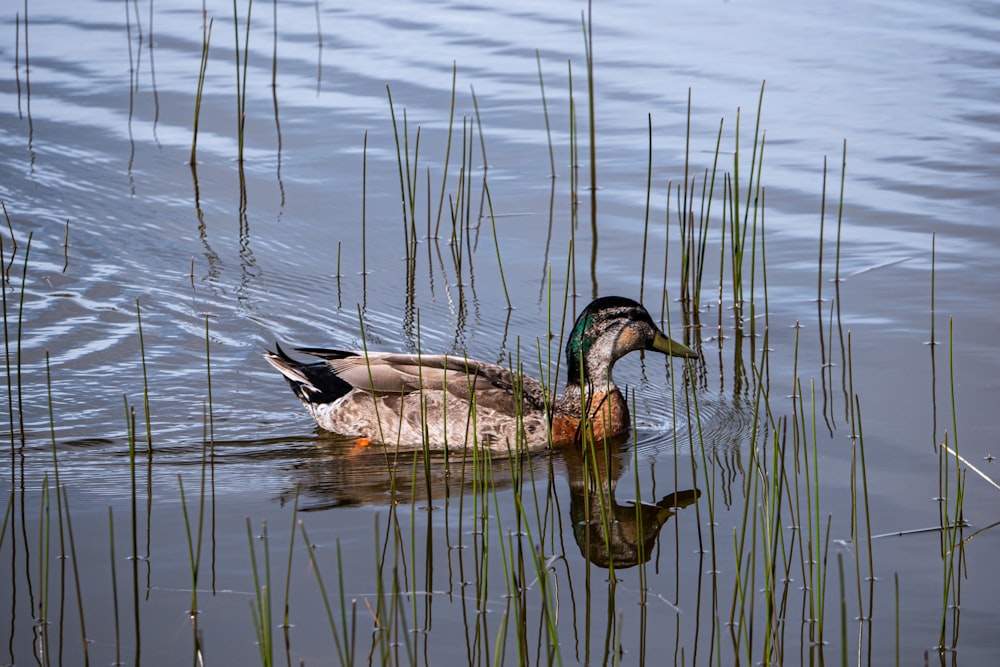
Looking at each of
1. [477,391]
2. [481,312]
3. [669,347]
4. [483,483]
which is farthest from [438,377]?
[483,483]

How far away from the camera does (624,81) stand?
1425cm

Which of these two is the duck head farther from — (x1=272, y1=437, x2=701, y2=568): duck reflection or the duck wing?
(x1=272, y1=437, x2=701, y2=568): duck reflection

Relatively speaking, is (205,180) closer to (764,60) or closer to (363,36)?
(363,36)

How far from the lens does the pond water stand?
546cm

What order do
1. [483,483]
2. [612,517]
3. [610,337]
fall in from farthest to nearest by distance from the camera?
1. [610,337]
2. [612,517]
3. [483,483]

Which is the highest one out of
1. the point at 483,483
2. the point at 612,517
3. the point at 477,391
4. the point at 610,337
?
the point at 610,337

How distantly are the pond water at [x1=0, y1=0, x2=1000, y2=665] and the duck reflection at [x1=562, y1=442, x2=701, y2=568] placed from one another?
0.03 metres

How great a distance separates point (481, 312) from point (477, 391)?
1.74 meters

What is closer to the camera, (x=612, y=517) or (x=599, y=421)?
(x=612, y=517)

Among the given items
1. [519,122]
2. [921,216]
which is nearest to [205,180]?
[519,122]

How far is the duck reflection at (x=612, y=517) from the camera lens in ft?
19.9

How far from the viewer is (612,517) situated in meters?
6.65

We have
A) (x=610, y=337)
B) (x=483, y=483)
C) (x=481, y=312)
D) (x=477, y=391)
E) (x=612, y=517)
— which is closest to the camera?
(x=483, y=483)

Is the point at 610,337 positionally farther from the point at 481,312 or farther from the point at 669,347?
the point at 481,312
